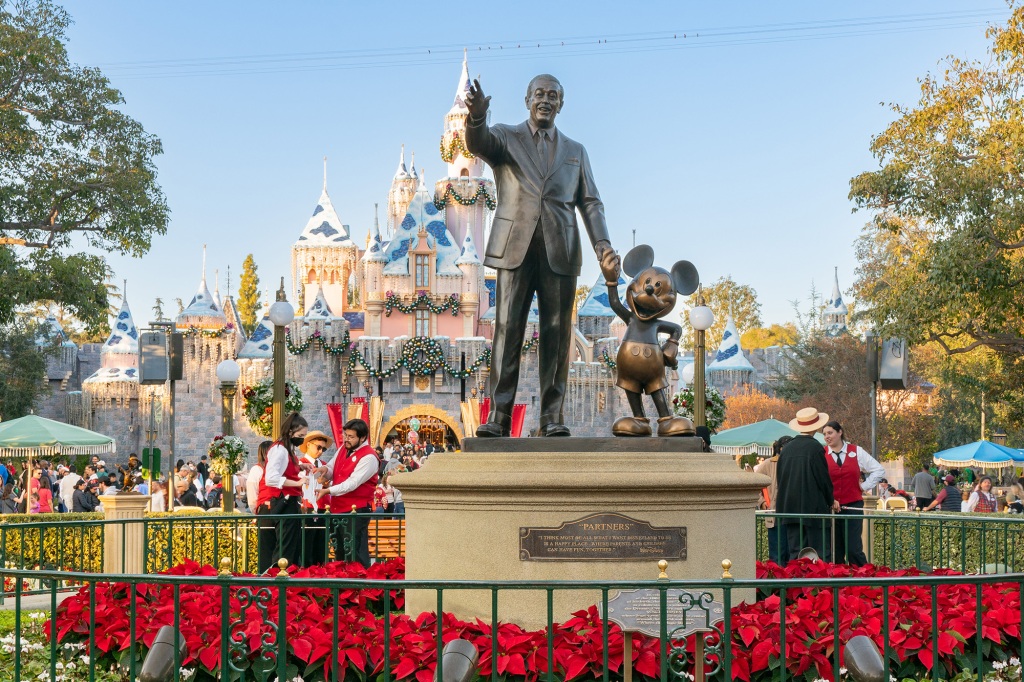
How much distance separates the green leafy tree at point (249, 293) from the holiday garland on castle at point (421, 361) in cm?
3014

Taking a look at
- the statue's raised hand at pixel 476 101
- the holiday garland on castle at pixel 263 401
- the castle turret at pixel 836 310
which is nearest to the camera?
the statue's raised hand at pixel 476 101

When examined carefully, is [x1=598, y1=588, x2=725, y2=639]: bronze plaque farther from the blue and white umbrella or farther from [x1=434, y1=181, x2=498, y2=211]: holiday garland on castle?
[x1=434, y1=181, x2=498, y2=211]: holiday garland on castle

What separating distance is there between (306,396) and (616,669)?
39.9 m

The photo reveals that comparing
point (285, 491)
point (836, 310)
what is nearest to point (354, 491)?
point (285, 491)

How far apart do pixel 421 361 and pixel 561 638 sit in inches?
1558

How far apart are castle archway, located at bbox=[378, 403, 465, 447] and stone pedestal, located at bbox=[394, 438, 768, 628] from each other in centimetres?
3776

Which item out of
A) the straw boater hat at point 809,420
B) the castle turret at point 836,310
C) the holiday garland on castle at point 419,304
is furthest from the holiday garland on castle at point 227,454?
the castle turret at point 836,310

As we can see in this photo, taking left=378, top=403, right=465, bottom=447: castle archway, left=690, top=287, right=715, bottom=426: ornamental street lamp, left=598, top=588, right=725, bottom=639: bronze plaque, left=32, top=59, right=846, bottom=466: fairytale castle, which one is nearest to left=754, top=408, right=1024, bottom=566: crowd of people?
left=690, top=287, right=715, bottom=426: ornamental street lamp

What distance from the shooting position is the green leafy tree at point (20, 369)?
134ft

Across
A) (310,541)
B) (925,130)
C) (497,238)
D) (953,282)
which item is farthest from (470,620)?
(925,130)

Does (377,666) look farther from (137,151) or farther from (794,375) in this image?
(794,375)

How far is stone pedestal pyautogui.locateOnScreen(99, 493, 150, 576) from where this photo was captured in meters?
10.8

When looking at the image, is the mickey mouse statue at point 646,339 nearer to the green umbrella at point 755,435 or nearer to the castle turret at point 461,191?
the green umbrella at point 755,435

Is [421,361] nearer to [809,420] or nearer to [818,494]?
[809,420]
